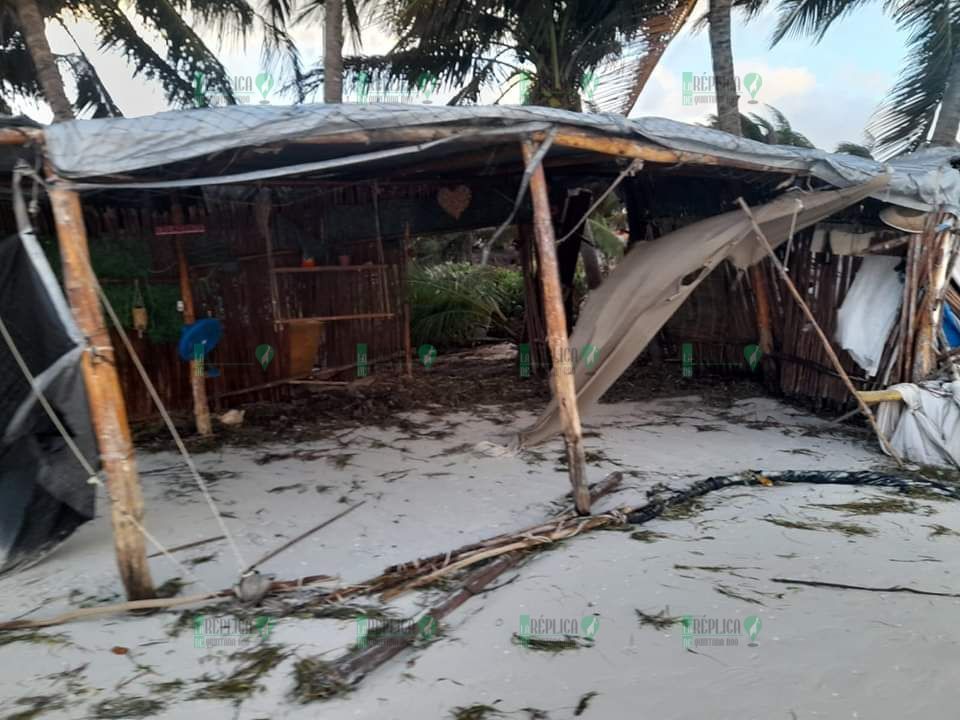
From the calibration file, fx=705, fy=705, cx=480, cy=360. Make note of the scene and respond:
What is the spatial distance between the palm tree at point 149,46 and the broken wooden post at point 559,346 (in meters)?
7.15

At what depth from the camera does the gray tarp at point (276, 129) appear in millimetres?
3158

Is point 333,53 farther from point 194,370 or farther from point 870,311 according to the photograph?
point 870,311

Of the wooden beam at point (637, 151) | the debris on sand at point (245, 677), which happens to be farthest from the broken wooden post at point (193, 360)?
the debris on sand at point (245, 677)

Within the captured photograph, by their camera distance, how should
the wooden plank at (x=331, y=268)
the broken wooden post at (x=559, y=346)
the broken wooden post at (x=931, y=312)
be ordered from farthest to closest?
the wooden plank at (x=331, y=268)
the broken wooden post at (x=931, y=312)
the broken wooden post at (x=559, y=346)

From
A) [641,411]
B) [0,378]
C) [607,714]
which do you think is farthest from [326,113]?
[641,411]

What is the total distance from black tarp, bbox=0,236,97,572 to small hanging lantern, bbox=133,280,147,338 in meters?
1.95

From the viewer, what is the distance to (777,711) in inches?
91.7

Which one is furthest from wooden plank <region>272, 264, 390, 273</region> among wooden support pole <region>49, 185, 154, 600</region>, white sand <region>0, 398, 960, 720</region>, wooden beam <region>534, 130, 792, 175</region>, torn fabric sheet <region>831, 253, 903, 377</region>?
torn fabric sheet <region>831, 253, 903, 377</region>

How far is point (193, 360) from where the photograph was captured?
607cm
